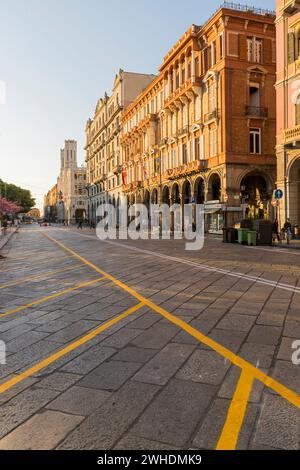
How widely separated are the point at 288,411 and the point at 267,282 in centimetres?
646

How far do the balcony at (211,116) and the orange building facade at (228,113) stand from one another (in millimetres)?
82

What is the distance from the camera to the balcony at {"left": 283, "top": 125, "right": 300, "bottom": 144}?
22.9 meters

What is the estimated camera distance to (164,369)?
399 cm

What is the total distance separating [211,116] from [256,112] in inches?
150

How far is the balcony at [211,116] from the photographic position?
32.3m

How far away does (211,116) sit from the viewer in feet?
108

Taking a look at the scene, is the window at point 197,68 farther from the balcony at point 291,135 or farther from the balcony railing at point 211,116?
the balcony at point 291,135

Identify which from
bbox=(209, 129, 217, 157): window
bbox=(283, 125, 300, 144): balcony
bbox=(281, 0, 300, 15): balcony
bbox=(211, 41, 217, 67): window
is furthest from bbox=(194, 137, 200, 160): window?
bbox=(281, 0, 300, 15): balcony

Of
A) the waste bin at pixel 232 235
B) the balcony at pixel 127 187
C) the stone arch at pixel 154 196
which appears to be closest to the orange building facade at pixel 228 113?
the waste bin at pixel 232 235

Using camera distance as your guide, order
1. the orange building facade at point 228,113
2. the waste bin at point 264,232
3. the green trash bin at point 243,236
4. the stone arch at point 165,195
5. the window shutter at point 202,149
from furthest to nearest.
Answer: the stone arch at point 165,195 < the window shutter at point 202,149 < the orange building facade at point 228,113 < the green trash bin at point 243,236 < the waste bin at point 264,232

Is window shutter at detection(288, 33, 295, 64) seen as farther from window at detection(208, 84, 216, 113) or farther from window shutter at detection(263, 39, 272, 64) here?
window at detection(208, 84, 216, 113)

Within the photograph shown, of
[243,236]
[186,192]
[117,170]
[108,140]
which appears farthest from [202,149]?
[108,140]

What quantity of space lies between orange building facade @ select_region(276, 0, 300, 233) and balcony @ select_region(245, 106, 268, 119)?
6.71 metres

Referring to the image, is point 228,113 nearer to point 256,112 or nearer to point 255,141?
point 256,112
